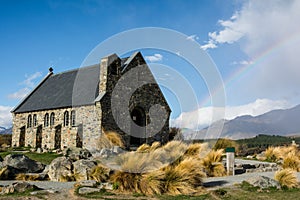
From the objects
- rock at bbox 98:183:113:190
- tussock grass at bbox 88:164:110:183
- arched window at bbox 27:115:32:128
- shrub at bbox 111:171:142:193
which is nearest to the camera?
shrub at bbox 111:171:142:193

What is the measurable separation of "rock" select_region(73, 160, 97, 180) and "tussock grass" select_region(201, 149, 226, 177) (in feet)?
16.9

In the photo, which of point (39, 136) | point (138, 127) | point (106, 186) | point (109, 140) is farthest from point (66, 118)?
point (106, 186)

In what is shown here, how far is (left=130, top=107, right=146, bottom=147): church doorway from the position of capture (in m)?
27.4

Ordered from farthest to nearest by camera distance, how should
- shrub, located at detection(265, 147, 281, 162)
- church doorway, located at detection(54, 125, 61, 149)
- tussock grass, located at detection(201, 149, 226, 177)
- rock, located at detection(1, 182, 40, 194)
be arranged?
church doorway, located at detection(54, 125, 61, 149) → shrub, located at detection(265, 147, 281, 162) → tussock grass, located at detection(201, 149, 226, 177) → rock, located at detection(1, 182, 40, 194)

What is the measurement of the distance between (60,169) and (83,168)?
127 centimetres

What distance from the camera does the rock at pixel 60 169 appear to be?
1300 centimetres

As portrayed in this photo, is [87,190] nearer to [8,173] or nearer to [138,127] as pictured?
[8,173]

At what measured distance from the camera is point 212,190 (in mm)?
10203

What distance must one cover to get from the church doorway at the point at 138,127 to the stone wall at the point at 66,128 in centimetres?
378

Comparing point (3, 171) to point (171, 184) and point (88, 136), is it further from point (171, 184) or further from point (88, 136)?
point (88, 136)

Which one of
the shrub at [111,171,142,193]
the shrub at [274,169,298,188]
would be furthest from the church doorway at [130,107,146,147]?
the shrub at [274,169,298,188]

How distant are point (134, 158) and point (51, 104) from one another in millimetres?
21338

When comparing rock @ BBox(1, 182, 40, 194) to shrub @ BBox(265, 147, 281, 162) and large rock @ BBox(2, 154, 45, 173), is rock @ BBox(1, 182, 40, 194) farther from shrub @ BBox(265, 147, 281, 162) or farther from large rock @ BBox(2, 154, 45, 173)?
shrub @ BBox(265, 147, 281, 162)

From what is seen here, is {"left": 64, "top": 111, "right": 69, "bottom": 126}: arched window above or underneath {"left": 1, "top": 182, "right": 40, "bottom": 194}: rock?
above
